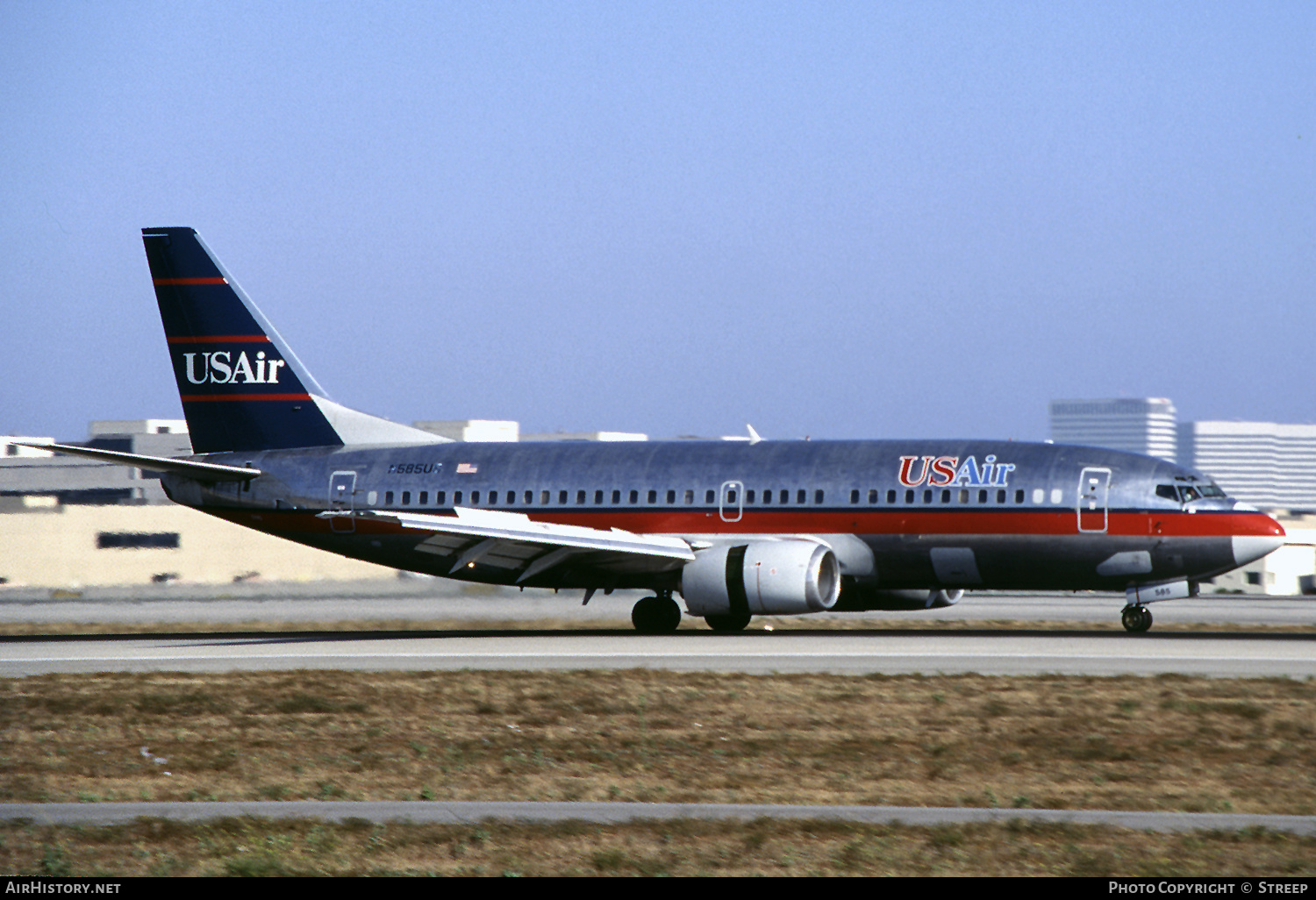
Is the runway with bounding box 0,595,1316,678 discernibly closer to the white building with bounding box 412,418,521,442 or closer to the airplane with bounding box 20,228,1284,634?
the airplane with bounding box 20,228,1284,634

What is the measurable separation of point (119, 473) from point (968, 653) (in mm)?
85185

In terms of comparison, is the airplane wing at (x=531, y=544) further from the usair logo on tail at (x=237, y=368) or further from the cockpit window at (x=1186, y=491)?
the cockpit window at (x=1186, y=491)

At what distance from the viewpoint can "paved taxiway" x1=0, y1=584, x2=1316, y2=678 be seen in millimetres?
27984

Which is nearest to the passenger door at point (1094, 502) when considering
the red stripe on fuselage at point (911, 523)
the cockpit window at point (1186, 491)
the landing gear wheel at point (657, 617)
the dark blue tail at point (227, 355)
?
the red stripe on fuselage at point (911, 523)

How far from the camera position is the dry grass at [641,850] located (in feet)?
39.6

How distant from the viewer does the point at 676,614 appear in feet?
125

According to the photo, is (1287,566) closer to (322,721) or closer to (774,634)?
(774,634)

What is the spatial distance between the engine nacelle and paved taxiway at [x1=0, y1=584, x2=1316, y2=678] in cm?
86

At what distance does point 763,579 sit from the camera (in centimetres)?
3494

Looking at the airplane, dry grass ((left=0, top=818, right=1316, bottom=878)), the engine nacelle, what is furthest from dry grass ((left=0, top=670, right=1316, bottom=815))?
the airplane

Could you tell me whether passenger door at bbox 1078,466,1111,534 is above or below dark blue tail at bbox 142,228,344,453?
below

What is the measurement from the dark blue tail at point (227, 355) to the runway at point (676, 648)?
590 centimetres

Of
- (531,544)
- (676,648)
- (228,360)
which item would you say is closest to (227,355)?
(228,360)

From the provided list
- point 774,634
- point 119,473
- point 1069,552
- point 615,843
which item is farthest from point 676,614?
point 119,473
